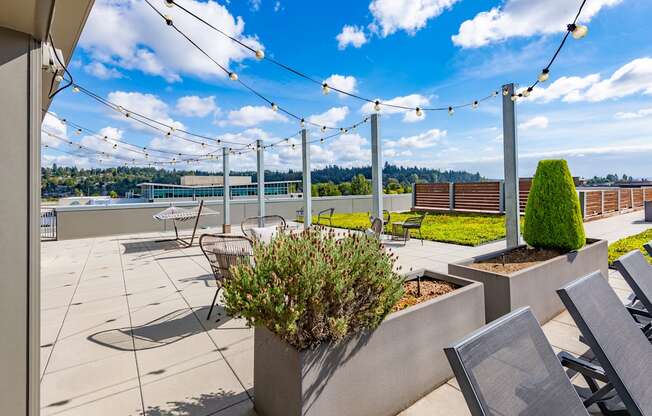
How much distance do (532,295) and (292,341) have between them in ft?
7.63

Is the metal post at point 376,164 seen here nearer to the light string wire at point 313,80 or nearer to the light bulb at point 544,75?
the light string wire at point 313,80

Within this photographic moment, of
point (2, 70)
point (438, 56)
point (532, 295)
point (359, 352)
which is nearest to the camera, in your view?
point (2, 70)

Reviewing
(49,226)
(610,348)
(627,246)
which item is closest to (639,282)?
(610,348)

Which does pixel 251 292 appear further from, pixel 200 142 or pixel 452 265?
pixel 200 142

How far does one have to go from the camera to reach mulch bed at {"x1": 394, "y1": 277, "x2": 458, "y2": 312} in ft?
6.94

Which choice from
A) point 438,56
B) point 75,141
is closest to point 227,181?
point 75,141

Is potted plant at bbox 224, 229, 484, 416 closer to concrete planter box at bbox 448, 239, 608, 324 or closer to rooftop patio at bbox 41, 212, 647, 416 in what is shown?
rooftop patio at bbox 41, 212, 647, 416

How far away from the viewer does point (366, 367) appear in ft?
5.20

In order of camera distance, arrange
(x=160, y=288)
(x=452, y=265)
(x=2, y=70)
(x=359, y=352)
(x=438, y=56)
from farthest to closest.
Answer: (x=438, y=56) < (x=160, y=288) < (x=452, y=265) < (x=359, y=352) < (x=2, y=70)

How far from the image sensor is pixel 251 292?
1542mm

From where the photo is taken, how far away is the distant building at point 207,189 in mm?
23453

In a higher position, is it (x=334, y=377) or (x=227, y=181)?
(x=227, y=181)

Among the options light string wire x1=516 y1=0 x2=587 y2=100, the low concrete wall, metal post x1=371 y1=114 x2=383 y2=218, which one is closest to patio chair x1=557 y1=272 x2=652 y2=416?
light string wire x1=516 y1=0 x2=587 y2=100

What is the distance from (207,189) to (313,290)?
37.2m
